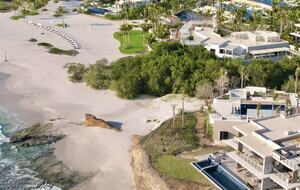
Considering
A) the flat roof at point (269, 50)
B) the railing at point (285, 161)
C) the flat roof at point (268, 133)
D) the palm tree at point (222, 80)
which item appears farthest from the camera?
the flat roof at point (269, 50)

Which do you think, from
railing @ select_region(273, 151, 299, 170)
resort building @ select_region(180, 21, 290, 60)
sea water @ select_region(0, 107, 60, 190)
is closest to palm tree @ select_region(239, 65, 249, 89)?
resort building @ select_region(180, 21, 290, 60)

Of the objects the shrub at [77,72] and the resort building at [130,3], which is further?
the resort building at [130,3]

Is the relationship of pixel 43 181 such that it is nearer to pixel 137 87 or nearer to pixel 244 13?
pixel 137 87

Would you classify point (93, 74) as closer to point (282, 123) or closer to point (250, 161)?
point (282, 123)

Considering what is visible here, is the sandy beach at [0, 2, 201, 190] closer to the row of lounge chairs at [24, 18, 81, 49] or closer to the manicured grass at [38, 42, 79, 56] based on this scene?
the row of lounge chairs at [24, 18, 81, 49]

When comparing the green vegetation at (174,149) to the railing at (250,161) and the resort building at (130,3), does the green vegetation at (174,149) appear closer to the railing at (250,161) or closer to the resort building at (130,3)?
the railing at (250,161)

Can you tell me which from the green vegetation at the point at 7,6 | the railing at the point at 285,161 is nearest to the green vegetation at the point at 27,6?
the green vegetation at the point at 7,6

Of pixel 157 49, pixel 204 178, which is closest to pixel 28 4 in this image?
pixel 157 49
